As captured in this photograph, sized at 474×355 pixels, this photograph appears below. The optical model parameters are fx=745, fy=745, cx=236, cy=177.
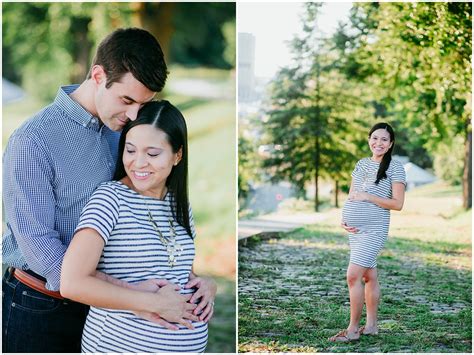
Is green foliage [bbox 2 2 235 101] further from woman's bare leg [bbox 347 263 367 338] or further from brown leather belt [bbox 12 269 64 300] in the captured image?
brown leather belt [bbox 12 269 64 300]

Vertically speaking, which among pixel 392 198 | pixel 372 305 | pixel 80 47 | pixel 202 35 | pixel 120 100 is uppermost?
pixel 202 35

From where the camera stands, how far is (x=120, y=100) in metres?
2.28

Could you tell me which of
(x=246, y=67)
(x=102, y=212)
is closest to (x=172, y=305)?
(x=102, y=212)

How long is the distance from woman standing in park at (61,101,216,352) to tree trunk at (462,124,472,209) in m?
1.68

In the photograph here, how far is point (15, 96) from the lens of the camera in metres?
13.1

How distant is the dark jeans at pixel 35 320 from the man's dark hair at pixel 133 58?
702 mm

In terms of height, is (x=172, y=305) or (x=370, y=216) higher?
(x=370, y=216)

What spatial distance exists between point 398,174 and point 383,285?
542mm

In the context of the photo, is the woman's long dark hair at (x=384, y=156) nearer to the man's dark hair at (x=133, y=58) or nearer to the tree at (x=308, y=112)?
the tree at (x=308, y=112)

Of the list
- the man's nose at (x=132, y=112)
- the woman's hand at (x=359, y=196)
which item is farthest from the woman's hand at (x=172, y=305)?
the woman's hand at (x=359, y=196)

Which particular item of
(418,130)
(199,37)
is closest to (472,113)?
(418,130)

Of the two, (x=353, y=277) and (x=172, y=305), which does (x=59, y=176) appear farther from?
(x=353, y=277)

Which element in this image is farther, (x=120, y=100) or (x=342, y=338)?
(x=342, y=338)

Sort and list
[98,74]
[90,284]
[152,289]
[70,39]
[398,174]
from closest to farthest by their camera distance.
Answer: [90,284], [152,289], [98,74], [398,174], [70,39]
